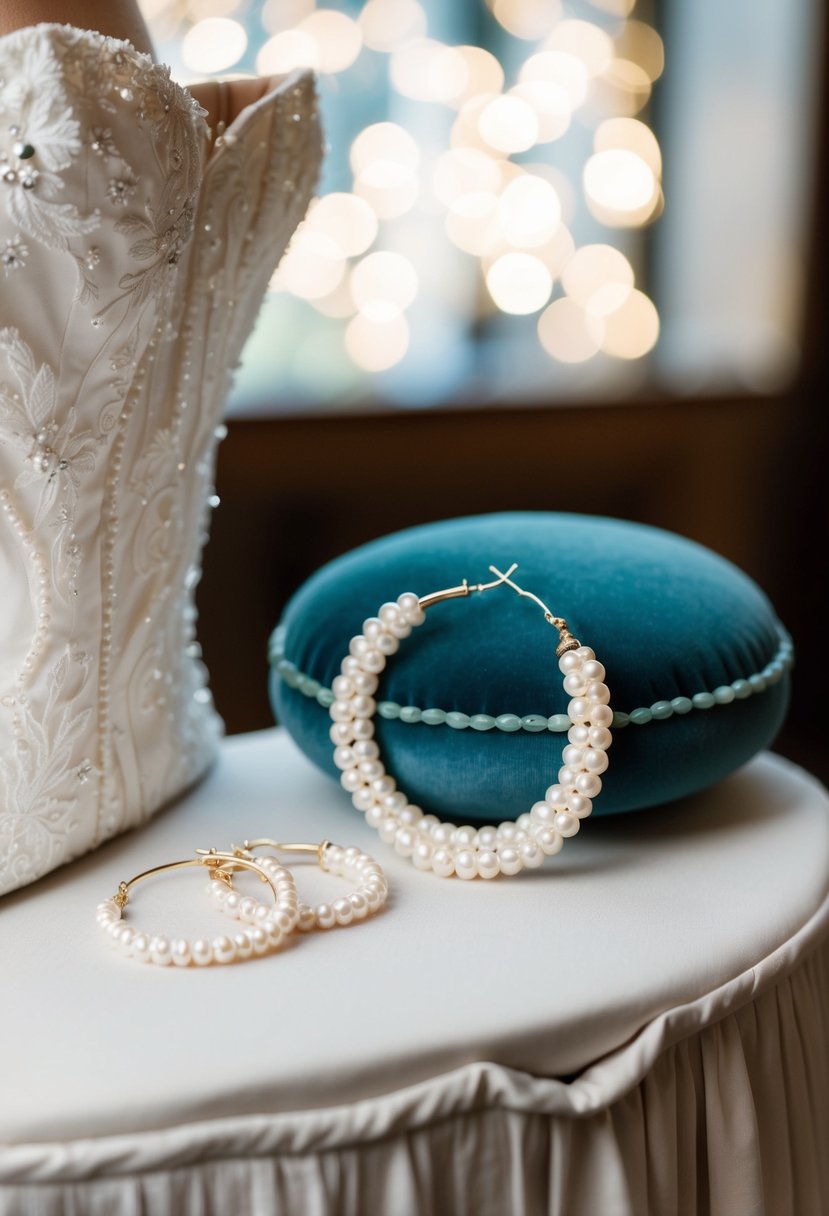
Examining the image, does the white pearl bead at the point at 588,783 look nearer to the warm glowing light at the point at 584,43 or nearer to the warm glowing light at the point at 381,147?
the warm glowing light at the point at 381,147

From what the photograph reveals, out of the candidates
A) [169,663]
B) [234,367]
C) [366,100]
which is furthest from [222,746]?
[366,100]

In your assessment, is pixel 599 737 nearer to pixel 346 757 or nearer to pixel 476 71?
pixel 346 757

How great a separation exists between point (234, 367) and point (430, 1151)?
49cm

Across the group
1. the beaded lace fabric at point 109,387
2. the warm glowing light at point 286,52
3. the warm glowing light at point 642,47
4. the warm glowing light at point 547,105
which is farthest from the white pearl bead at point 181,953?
the warm glowing light at point 642,47

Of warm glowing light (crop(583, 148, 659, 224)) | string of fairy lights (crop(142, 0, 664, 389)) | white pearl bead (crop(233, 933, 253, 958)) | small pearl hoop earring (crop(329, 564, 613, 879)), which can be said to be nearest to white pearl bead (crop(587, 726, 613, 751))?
small pearl hoop earring (crop(329, 564, 613, 879))

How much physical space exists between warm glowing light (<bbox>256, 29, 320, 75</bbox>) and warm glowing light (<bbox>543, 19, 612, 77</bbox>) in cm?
48

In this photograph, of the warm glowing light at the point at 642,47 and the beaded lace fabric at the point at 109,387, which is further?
the warm glowing light at the point at 642,47

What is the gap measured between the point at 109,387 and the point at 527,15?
6.20 ft

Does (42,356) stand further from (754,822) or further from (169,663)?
(754,822)

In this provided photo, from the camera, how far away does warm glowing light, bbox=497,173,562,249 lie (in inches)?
86.0

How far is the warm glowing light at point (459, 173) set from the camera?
2.12 metres

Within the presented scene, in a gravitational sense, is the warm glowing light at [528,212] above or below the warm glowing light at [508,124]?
below

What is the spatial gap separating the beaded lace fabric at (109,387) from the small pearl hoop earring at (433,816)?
0.45ft

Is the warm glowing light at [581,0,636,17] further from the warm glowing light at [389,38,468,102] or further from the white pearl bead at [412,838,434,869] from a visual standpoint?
the white pearl bead at [412,838,434,869]
